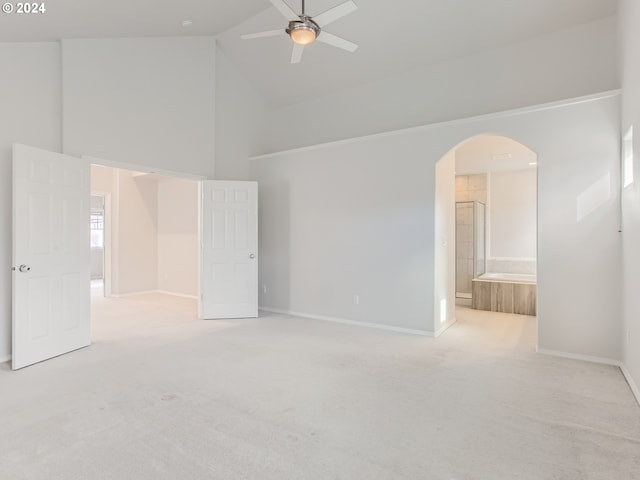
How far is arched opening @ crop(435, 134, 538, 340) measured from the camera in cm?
570

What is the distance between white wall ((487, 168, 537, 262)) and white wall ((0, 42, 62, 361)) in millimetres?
7694

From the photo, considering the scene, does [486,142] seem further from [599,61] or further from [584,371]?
[584,371]

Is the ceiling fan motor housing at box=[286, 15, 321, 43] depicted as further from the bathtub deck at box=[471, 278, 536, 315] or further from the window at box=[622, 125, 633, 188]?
the bathtub deck at box=[471, 278, 536, 315]

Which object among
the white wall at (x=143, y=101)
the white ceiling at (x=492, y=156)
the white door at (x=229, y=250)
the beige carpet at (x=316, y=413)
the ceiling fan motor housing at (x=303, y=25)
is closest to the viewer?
the beige carpet at (x=316, y=413)

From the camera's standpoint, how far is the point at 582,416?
2484 mm

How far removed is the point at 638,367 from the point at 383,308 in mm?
2618

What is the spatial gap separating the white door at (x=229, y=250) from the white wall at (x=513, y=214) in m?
5.22

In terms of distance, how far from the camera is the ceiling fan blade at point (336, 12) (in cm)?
285

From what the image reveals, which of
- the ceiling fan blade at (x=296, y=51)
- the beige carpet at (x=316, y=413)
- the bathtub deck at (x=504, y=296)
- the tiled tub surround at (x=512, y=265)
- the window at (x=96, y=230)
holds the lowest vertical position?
the beige carpet at (x=316, y=413)

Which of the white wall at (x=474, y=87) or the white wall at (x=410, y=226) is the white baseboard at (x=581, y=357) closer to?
the white wall at (x=410, y=226)

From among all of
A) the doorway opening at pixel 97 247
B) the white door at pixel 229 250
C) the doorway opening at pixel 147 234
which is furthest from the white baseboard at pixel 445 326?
the doorway opening at pixel 97 247

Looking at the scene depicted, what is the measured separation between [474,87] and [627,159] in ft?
6.38

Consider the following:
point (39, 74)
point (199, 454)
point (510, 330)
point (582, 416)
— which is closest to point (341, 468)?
point (199, 454)

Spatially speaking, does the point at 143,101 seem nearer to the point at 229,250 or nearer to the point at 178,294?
the point at 229,250
